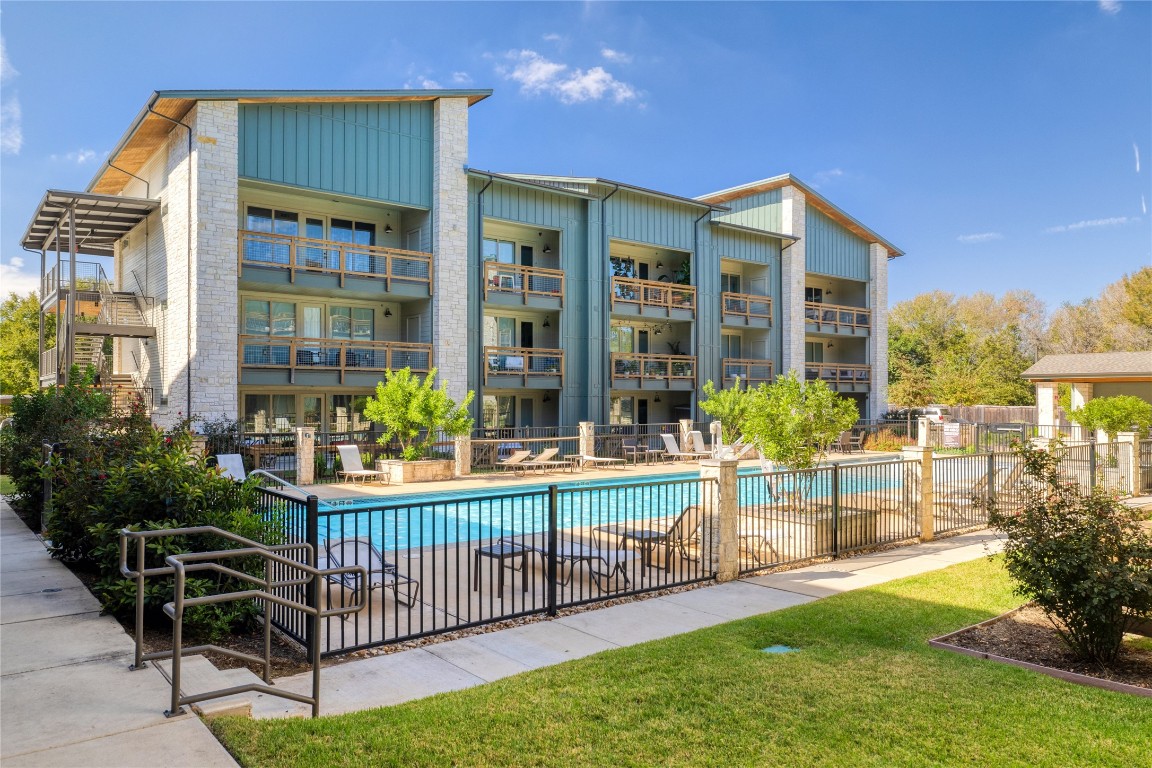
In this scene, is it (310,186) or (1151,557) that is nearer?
(1151,557)

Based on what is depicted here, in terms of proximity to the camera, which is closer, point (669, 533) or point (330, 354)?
point (669, 533)

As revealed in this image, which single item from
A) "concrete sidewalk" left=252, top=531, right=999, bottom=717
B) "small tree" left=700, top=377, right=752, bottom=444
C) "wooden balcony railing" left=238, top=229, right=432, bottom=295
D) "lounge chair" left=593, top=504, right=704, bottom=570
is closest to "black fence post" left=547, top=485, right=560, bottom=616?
"concrete sidewalk" left=252, top=531, right=999, bottom=717

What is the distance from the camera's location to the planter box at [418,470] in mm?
19562

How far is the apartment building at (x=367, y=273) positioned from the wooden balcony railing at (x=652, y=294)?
10cm

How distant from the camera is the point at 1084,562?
5.85 m

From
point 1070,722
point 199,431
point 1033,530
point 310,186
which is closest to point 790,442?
point 1033,530

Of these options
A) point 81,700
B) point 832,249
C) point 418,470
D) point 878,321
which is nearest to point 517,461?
point 418,470

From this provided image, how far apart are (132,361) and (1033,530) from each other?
2816 cm

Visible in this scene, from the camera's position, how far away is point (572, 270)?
2859cm

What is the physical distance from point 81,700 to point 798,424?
32.6ft

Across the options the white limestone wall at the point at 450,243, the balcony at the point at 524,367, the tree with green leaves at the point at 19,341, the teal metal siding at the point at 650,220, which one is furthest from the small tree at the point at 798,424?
the tree with green leaves at the point at 19,341

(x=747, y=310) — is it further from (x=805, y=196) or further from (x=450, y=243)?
(x=450, y=243)

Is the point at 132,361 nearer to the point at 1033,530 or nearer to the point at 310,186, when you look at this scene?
the point at 310,186

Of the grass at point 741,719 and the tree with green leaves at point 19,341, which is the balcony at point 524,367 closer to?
the grass at point 741,719
